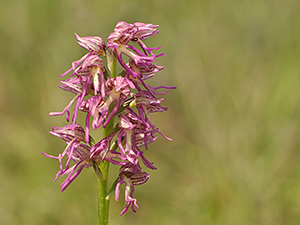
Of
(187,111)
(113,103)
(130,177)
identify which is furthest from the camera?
(187,111)

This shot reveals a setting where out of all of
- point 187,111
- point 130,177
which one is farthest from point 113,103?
point 187,111

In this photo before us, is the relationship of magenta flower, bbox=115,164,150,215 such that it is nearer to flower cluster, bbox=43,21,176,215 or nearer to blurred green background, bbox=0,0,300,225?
flower cluster, bbox=43,21,176,215

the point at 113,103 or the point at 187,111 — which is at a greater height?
the point at 113,103

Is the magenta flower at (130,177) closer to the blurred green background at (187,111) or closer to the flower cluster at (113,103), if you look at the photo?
the flower cluster at (113,103)

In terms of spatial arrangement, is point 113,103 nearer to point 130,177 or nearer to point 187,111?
point 130,177

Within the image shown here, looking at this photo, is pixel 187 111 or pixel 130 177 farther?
pixel 187 111

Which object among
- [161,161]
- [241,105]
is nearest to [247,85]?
[241,105]

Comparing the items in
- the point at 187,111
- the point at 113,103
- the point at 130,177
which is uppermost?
the point at 113,103
